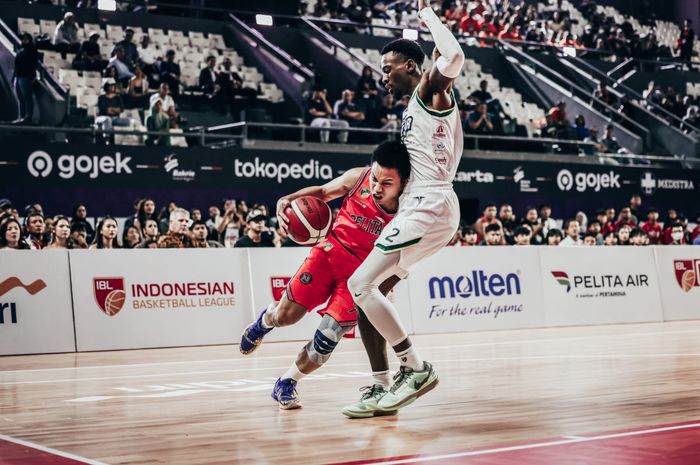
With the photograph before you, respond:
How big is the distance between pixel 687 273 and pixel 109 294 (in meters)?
10.2

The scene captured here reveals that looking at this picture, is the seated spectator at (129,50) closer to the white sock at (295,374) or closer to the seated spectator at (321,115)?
the seated spectator at (321,115)

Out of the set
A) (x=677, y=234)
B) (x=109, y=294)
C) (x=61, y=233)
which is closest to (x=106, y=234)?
(x=61, y=233)

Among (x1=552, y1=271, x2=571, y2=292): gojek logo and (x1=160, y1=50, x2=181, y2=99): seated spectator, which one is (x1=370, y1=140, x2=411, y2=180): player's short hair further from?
(x1=160, y1=50, x2=181, y2=99): seated spectator

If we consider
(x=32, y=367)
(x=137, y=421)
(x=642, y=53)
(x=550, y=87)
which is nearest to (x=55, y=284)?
(x=32, y=367)

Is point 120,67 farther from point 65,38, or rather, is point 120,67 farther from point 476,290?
point 476,290

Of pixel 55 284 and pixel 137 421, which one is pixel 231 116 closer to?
pixel 55 284

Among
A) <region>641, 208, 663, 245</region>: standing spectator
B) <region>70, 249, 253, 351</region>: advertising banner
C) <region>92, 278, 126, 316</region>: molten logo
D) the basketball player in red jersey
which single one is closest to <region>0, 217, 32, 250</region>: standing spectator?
<region>70, 249, 253, 351</region>: advertising banner

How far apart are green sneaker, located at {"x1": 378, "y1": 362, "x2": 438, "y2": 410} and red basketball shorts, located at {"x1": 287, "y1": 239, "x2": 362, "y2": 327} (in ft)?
2.06

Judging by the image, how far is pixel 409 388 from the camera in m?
6.32

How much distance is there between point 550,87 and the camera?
93.3 feet

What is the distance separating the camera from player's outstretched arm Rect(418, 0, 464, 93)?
5.92 m

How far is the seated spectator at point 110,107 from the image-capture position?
18656 millimetres

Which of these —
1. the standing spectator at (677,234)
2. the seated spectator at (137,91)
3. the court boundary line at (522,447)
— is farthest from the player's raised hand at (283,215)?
the standing spectator at (677,234)

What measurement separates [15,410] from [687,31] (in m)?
31.8
